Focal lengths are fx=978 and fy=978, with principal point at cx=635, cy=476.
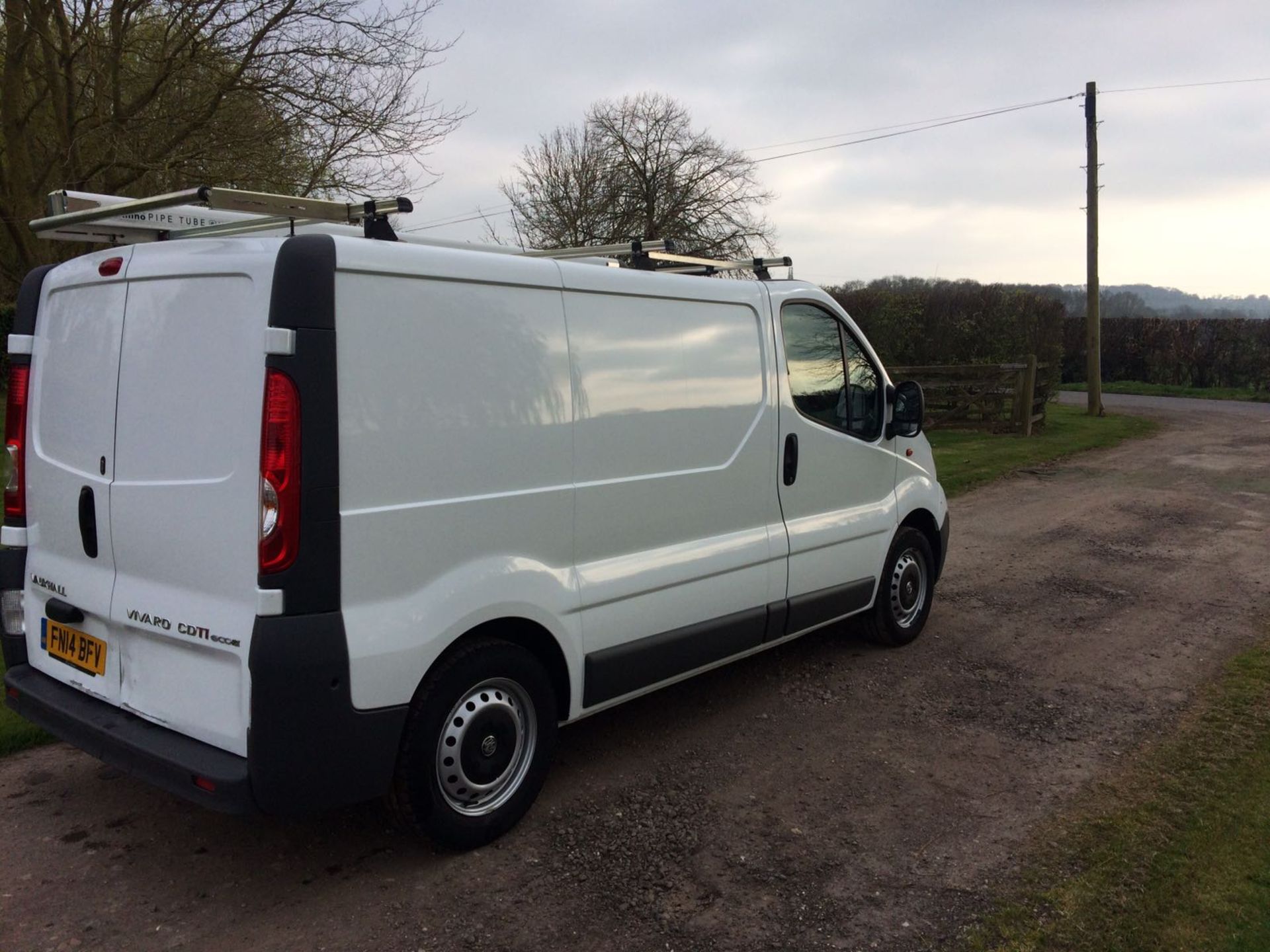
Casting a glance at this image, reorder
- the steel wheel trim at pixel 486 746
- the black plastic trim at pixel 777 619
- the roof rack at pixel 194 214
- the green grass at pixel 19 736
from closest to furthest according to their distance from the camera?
the roof rack at pixel 194 214 < the steel wheel trim at pixel 486 746 < the green grass at pixel 19 736 < the black plastic trim at pixel 777 619

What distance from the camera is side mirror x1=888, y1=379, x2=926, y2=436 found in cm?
572

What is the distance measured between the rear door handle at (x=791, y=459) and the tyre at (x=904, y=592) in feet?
3.88

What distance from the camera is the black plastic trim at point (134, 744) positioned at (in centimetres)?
306

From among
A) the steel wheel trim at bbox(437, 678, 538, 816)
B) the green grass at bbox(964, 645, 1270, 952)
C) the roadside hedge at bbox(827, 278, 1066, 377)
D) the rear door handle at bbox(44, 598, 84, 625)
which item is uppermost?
the roadside hedge at bbox(827, 278, 1066, 377)

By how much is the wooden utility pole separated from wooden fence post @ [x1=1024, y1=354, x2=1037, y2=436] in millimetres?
4783

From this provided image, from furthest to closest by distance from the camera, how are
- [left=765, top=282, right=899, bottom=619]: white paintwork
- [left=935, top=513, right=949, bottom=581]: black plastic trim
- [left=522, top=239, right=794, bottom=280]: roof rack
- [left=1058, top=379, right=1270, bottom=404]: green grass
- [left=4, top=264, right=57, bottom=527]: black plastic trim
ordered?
[left=1058, top=379, right=1270, bottom=404]: green grass < [left=935, top=513, right=949, bottom=581]: black plastic trim < [left=765, top=282, right=899, bottom=619]: white paintwork < [left=522, top=239, right=794, bottom=280]: roof rack < [left=4, top=264, right=57, bottom=527]: black plastic trim

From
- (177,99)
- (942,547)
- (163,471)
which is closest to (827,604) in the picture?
(942,547)

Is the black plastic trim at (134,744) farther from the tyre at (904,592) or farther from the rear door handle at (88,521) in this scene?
the tyre at (904,592)

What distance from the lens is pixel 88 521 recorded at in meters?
3.57

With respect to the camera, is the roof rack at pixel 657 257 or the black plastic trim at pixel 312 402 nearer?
the black plastic trim at pixel 312 402

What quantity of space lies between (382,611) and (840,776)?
7.22 ft

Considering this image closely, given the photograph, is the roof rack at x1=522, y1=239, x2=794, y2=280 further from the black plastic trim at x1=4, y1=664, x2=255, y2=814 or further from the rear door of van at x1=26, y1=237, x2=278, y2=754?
the black plastic trim at x1=4, y1=664, x2=255, y2=814

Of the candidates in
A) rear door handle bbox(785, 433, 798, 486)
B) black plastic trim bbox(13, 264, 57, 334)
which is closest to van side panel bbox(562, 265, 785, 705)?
rear door handle bbox(785, 433, 798, 486)

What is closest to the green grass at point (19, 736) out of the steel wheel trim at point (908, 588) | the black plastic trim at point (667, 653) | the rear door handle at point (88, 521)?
the rear door handle at point (88, 521)
